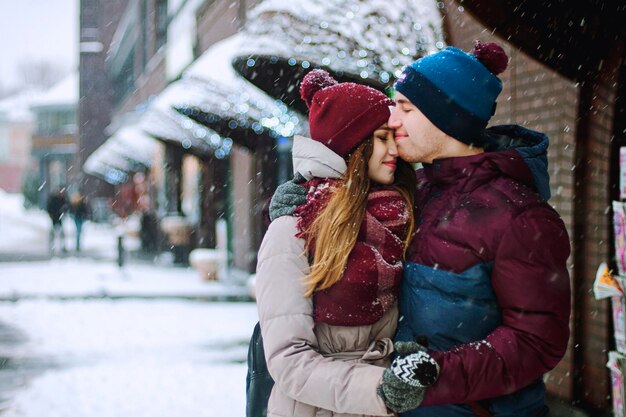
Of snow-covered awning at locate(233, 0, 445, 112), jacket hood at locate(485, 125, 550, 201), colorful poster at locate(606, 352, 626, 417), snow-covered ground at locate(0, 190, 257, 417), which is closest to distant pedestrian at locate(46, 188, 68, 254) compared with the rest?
snow-covered ground at locate(0, 190, 257, 417)

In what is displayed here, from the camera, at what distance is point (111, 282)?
14.0m

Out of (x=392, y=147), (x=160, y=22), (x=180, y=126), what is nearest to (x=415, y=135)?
(x=392, y=147)

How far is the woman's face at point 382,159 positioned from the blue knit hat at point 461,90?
16 cm

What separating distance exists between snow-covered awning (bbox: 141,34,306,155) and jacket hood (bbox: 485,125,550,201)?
6.80 m

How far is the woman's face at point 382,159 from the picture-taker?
2213mm

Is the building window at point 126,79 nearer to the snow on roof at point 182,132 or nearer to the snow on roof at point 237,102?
the snow on roof at point 182,132

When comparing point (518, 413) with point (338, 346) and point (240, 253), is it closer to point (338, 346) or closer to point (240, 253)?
point (338, 346)

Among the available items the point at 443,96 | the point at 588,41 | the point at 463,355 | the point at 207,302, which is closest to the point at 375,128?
the point at 443,96

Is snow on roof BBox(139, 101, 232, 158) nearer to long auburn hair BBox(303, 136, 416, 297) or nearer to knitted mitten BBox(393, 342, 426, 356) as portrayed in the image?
long auburn hair BBox(303, 136, 416, 297)

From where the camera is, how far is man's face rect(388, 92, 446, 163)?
87.4 inches

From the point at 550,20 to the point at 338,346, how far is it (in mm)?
2329

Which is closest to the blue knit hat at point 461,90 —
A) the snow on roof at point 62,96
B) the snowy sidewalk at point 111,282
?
the snowy sidewalk at point 111,282

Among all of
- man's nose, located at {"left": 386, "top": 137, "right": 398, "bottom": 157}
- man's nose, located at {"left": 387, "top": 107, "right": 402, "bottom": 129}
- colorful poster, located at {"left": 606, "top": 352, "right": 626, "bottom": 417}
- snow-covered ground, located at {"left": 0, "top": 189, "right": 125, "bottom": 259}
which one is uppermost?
man's nose, located at {"left": 387, "top": 107, "right": 402, "bottom": 129}

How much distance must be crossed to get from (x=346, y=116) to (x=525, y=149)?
1.97 feet
